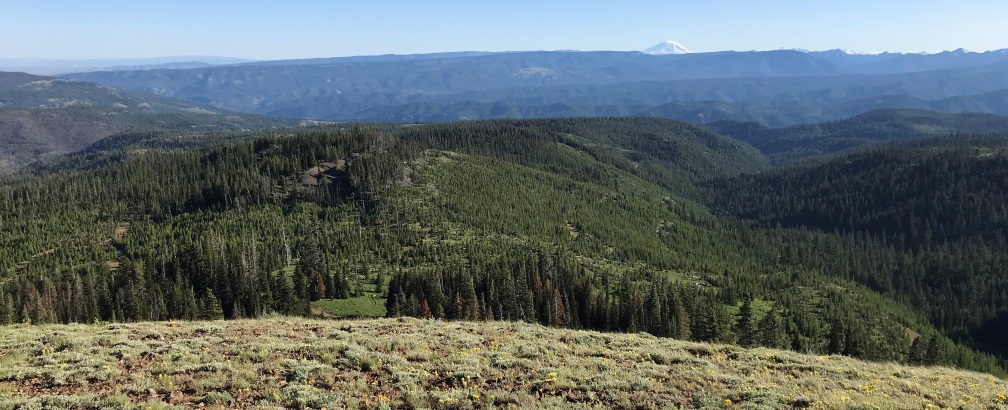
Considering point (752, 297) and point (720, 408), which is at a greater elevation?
point (720, 408)

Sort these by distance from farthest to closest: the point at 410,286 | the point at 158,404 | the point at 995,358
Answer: the point at 995,358, the point at 410,286, the point at 158,404

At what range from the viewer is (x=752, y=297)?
177 m

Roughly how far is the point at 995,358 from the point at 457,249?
167 metres

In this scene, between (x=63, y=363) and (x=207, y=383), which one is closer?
(x=207, y=383)

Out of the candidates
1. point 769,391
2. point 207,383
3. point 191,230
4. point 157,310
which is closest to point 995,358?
point 769,391

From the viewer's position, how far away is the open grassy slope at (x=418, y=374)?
1015 inches

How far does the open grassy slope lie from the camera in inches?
1015

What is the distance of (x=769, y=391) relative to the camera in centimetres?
2962

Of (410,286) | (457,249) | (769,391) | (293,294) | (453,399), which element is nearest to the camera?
(453,399)

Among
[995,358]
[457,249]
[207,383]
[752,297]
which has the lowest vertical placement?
[995,358]

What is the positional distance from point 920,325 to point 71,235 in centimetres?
28678

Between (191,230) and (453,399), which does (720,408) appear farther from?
(191,230)

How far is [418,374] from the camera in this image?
30.1m

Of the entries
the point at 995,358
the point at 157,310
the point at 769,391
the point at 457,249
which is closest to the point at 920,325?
the point at 995,358
